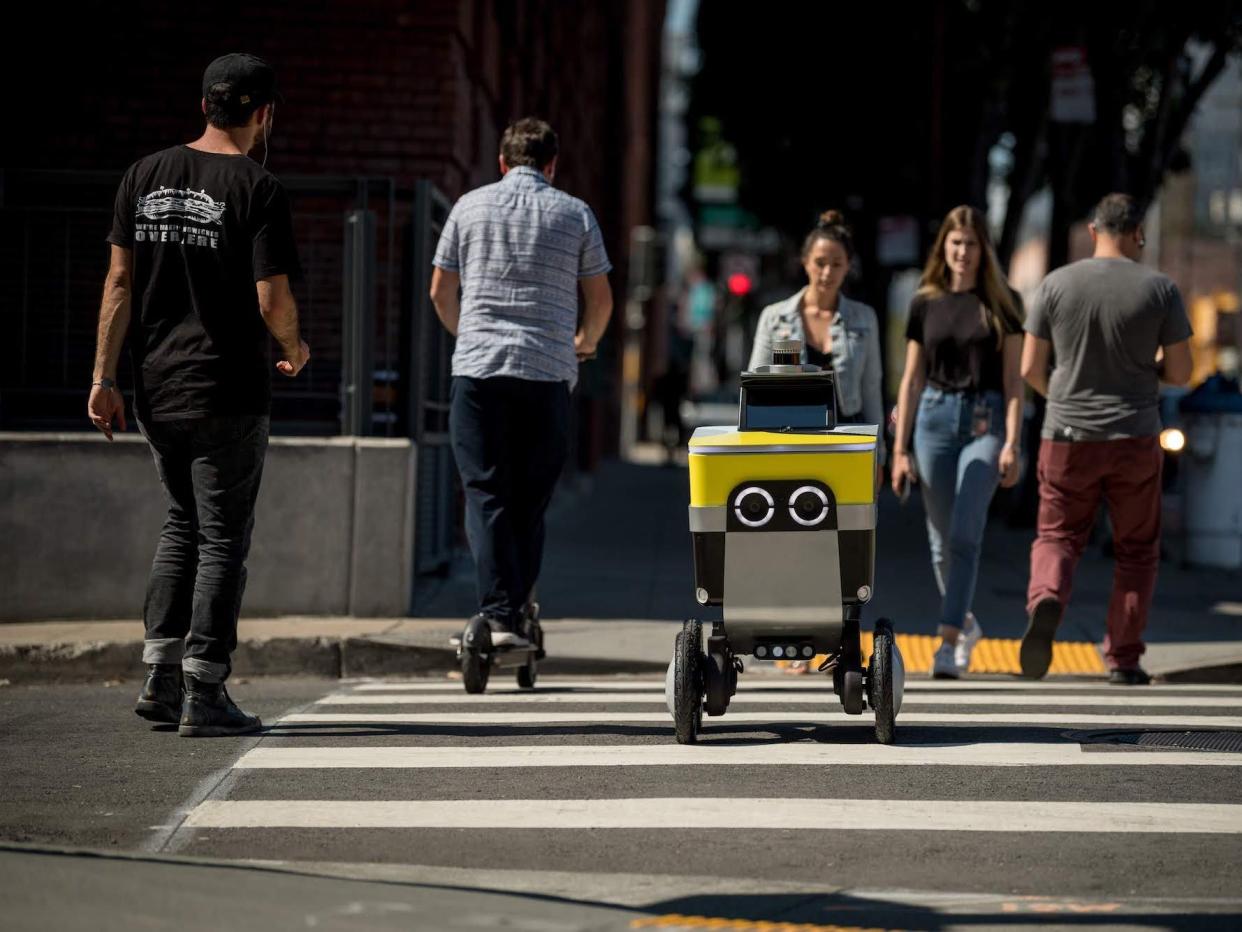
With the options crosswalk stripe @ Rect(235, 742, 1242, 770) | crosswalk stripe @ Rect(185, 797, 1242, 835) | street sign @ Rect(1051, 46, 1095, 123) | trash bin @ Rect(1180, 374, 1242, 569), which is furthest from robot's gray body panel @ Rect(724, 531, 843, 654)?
street sign @ Rect(1051, 46, 1095, 123)

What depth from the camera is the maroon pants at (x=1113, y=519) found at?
28.2 ft

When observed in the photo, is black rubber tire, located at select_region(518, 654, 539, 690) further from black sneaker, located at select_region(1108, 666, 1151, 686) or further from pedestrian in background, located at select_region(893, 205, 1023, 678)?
black sneaker, located at select_region(1108, 666, 1151, 686)

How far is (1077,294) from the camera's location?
852 cm

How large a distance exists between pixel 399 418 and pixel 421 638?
1.75 m

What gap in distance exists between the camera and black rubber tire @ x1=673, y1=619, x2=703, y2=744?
649 centimetres

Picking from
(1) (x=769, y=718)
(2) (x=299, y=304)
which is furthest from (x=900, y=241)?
(1) (x=769, y=718)

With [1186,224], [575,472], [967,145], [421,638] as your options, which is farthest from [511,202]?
[1186,224]

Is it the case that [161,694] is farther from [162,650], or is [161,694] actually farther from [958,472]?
[958,472]

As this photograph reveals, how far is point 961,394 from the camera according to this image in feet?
28.5

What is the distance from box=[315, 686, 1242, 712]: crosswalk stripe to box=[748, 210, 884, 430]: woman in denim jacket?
123 cm

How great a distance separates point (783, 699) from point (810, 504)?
165cm

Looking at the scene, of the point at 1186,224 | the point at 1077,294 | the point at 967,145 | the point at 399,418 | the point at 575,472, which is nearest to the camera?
the point at 1077,294

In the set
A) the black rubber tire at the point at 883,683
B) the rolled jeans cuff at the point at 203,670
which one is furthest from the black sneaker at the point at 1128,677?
the rolled jeans cuff at the point at 203,670

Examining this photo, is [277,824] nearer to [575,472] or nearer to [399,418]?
[399,418]
